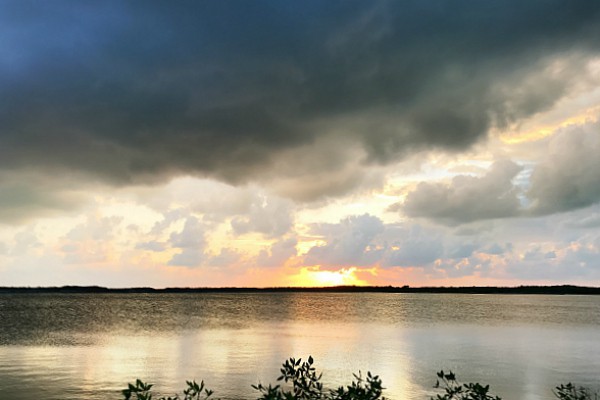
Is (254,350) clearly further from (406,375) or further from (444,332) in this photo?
(444,332)

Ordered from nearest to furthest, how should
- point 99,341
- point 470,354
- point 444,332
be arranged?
point 470,354 < point 99,341 < point 444,332

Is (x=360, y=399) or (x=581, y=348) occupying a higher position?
(x=360, y=399)

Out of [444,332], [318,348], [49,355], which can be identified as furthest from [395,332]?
[49,355]

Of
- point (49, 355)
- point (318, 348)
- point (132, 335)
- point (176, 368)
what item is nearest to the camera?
point (176, 368)

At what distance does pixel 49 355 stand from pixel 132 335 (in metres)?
23.1

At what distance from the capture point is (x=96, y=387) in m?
34.3

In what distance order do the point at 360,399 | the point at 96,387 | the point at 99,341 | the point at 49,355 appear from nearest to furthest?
the point at 360,399
the point at 96,387
the point at 49,355
the point at 99,341

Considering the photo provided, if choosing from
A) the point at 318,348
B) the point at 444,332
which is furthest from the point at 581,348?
the point at 318,348

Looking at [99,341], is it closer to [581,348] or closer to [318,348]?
[318,348]

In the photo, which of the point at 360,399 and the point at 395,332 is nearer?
the point at 360,399

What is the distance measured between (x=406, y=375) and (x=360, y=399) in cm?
3394

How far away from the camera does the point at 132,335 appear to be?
2864 inches

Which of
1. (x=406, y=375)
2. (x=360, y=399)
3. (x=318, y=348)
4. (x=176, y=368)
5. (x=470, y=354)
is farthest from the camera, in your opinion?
(x=318, y=348)

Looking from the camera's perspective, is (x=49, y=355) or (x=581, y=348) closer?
(x=49, y=355)
